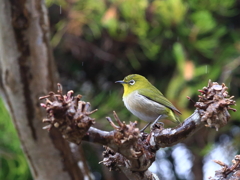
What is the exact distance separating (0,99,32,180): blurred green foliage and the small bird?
1079mm

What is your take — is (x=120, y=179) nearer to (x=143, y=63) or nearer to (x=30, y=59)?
(x=143, y=63)

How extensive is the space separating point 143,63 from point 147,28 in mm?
242

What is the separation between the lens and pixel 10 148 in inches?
80.6

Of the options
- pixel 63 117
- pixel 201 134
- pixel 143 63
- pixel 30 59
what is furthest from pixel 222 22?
pixel 63 117

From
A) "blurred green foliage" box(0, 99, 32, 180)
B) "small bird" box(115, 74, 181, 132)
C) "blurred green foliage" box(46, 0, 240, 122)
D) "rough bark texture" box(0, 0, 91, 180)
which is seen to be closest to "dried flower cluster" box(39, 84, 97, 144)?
"small bird" box(115, 74, 181, 132)

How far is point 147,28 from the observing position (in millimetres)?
1958

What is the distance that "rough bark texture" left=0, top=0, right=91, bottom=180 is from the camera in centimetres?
151

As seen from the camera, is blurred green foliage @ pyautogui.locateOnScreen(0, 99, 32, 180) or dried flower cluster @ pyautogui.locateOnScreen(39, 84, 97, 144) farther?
blurred green foliage @ pyautogui.locateOnScreen(0, 99, 32, 180)

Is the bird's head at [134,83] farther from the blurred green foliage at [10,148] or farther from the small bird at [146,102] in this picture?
the blurred green foliage at [10,148]

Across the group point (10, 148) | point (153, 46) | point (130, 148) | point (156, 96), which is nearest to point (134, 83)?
point (156, 96)

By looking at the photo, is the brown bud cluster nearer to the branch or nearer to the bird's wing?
the branch

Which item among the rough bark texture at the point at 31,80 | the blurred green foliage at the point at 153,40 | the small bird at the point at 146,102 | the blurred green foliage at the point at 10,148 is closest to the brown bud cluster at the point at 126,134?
the small bird at the point at 146,102

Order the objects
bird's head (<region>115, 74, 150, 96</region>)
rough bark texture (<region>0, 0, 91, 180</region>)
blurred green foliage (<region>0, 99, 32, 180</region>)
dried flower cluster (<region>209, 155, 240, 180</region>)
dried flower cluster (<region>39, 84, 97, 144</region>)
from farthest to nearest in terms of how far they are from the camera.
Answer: blurred green foliage (<region>0, 99, 32, 180</region>) → rough bark texture (<region>0, 0, 91, 180</region>) → bird's head (<region>115, 74, 150, 96</region>) → dried flower cluster (<region>209, 155, 240, 180</region>) → dried flower cluster (<region>39, 84, 97, 144</region>)

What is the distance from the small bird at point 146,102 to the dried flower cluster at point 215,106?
37cm
